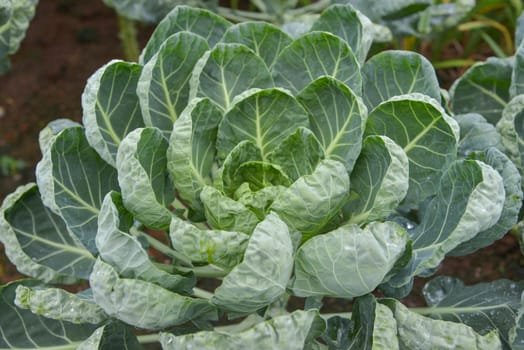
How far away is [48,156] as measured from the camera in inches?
50.1

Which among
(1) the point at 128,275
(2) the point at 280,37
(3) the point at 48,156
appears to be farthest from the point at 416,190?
(3) the point at 48,156

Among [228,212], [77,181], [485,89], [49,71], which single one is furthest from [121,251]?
[49,71]

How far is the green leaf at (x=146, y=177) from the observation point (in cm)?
116

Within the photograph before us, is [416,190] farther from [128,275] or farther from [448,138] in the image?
[128,275]

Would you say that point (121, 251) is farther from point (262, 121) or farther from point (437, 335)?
point (437, 335)

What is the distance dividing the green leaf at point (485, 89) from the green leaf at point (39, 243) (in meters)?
0.99

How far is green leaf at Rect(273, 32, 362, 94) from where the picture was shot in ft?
4.36

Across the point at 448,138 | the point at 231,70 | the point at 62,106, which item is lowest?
the point at 62,106

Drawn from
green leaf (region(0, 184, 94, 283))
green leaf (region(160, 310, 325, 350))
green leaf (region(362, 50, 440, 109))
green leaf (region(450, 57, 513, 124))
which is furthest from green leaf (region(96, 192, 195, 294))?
green leaf (region(450, 57, 513, 124))

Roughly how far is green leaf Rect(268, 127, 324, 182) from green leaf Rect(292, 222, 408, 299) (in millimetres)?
213

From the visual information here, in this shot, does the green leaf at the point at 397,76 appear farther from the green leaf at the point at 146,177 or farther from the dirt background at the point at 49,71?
the dirt background at the point at 49,71

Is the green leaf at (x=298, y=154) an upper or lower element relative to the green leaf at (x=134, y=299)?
upper

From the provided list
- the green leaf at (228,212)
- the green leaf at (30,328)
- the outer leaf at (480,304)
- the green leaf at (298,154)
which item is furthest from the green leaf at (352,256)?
the green leaf at (30,328)

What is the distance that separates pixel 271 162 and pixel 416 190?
Answer: 306mm
